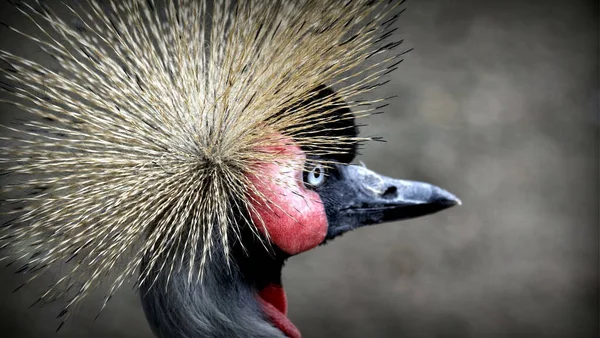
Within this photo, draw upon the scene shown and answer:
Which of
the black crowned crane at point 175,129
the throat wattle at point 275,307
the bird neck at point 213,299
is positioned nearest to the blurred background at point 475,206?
the throat wattle at point 275,307

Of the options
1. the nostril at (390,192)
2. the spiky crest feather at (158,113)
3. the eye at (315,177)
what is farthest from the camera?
the nostril at (390,192)

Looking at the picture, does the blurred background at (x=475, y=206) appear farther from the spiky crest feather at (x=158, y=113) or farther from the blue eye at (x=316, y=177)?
the spiky crest feather at (x=158, y=113)

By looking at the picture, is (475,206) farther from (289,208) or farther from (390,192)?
(289,208)

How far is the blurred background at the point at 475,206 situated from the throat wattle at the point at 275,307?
122cm

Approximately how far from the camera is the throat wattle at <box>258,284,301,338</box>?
3.18 ft

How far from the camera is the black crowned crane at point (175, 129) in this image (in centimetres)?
76

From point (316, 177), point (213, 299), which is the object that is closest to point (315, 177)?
point (316, 177)

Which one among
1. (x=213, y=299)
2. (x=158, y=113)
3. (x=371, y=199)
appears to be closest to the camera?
(x=158, y=113)

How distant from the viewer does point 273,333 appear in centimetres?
93

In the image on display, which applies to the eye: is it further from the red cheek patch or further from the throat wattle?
the throat wattle

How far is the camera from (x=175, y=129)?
778 millimetres

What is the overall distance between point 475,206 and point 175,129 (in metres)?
2.01

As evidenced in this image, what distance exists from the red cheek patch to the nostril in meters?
0.13

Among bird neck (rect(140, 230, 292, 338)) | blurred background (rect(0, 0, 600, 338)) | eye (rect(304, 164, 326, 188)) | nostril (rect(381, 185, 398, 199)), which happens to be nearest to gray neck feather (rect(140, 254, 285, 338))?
bird neck (rect(140, 230, 292, 338))
